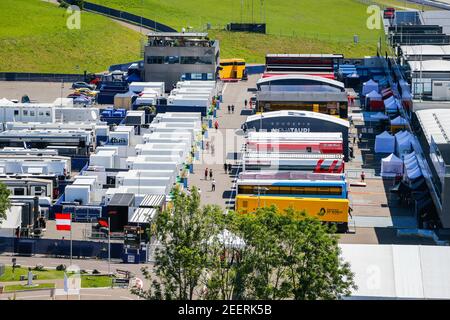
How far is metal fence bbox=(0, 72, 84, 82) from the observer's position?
278 ft

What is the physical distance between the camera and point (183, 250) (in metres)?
27.3

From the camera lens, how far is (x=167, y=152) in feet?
176

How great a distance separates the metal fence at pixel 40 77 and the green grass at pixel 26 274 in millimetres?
48527

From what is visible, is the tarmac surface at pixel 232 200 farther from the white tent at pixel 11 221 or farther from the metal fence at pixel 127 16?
the metal fence at pixel 127 16

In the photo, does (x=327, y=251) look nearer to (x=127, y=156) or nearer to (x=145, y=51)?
(x=127, y=156)

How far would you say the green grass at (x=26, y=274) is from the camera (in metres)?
36.2

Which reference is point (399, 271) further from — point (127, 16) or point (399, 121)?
point (127, 16)

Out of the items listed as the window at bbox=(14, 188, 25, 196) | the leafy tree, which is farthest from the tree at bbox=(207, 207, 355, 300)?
the window at bbox=(14, 188, 25, 196)

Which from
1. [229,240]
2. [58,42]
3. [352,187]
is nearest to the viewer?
[229,240]

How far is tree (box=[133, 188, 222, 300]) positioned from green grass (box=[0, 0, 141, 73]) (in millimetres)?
61143

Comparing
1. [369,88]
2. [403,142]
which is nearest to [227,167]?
[403,142]

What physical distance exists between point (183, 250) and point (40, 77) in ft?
196
